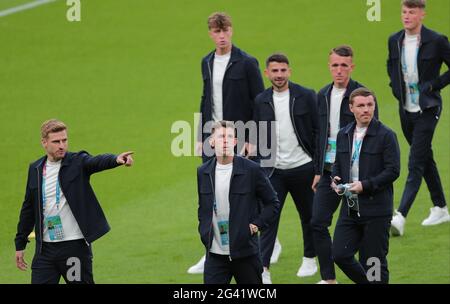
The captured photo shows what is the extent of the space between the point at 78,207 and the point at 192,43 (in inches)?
520

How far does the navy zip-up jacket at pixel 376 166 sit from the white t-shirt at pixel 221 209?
4.11 ft

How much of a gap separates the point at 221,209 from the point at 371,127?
5.26ft

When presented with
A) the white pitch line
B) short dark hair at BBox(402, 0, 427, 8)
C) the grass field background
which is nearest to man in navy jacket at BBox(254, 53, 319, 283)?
the grass field background

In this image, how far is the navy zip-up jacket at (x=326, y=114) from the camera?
38.5 feet

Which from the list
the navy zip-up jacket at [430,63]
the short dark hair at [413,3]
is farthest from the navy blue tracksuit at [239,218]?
the short dark hair at [413,3]

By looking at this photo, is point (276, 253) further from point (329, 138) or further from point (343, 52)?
point (343, 52)

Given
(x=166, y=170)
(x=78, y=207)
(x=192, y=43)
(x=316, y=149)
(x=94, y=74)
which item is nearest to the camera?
(x=78, y=207)

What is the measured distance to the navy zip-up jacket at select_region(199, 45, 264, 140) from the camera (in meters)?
12.6

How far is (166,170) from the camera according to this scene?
660 inches

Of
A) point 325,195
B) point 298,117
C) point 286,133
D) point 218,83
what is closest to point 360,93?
point 325,195

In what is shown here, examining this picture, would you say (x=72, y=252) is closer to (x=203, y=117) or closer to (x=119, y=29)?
(x=203, y=117)

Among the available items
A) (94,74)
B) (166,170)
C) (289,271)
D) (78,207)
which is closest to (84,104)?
(94,74)

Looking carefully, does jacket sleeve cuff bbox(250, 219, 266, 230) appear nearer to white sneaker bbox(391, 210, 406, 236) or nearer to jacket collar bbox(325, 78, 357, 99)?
jacket collar bbox(325, 78, 357, 99)

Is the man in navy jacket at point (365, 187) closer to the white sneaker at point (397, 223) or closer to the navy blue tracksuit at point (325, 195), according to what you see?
the navy blue tracksuit at point (325, 195)
